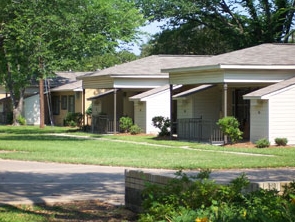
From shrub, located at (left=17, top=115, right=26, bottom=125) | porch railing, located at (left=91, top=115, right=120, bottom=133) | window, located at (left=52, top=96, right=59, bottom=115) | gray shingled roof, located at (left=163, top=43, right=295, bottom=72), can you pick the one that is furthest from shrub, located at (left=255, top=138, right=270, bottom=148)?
window, located at (left=52, top=96, right=59, bottom=115)

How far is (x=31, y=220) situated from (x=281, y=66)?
72.5 feet

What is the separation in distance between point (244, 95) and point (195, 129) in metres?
5.14

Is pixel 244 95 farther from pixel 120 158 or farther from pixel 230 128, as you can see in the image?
pixel 120 158

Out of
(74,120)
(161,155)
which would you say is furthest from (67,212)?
(74,120)

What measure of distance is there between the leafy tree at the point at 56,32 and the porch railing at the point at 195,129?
534cm

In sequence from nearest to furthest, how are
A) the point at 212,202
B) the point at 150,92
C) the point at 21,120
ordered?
the point at 212,202, the point at 150,92, the point at 21,120

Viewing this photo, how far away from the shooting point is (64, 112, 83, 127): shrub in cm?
4883

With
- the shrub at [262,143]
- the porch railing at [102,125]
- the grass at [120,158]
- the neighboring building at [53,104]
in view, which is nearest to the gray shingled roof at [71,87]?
the neighboring building at [53,104]

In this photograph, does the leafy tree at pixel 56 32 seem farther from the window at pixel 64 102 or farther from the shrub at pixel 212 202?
the window at pixel 64 102

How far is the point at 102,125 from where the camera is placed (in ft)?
140

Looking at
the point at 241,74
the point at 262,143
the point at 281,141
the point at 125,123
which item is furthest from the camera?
the point at 125,123

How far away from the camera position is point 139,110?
131ft

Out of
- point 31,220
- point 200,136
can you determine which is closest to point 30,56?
point 200,136

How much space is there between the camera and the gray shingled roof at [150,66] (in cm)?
4009
